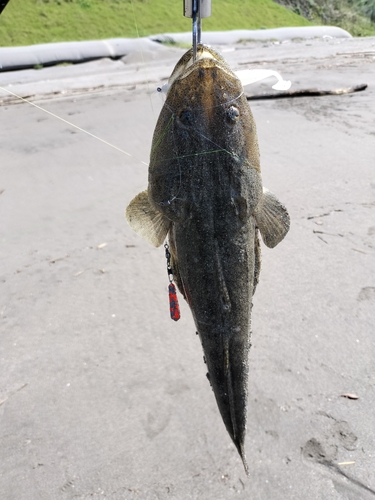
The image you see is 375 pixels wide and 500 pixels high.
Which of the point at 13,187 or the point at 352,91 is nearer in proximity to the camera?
the point at 13,187

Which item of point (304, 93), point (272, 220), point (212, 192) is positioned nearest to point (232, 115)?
point (212, 192)

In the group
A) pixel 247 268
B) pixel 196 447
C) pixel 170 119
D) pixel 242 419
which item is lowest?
Result: pixel 196 447

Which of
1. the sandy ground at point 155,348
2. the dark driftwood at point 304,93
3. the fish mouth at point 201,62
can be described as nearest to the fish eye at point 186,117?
the fish mouth at point 201,62

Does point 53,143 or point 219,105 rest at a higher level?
point 219,105

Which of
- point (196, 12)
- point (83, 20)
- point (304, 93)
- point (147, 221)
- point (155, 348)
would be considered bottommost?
point (155, 348)

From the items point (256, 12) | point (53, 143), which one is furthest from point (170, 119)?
point (256, 12)

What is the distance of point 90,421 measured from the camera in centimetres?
339

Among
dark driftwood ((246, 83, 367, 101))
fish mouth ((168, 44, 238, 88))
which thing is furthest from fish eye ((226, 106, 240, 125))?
dark driftwood ((246, 83, 367, 101))

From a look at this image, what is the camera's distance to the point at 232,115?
4.83ft

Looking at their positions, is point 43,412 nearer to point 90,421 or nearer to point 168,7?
point 90,421

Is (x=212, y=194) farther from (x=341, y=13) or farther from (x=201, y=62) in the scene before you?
(x=341, y=13)

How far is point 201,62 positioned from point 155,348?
117 inches

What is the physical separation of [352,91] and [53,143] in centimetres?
705

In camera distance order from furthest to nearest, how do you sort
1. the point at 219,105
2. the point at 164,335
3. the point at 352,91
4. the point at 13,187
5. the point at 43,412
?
the point at 352,91
the point at 13,187
the point at 164,335
the point at 43,412
the point at 219,105
